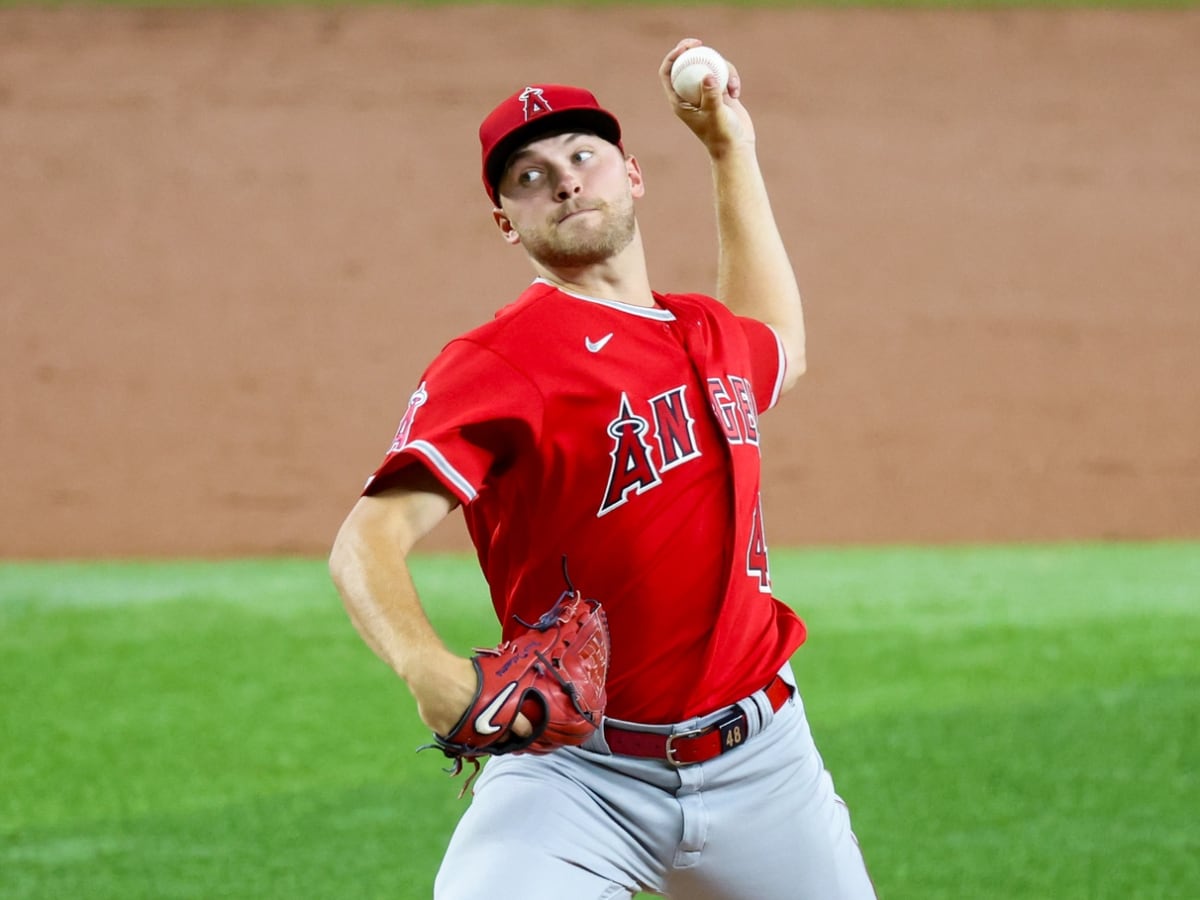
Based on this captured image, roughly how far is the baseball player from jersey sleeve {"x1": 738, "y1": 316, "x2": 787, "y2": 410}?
0.44 ft

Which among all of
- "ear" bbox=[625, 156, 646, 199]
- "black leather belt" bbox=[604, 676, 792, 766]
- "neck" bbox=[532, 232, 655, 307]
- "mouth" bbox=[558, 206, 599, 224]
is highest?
"ear" bbox=[625, 156, 646, 199]

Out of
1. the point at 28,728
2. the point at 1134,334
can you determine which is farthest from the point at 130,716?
the point at 1134,334

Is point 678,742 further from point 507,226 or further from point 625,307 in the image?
point 507,226

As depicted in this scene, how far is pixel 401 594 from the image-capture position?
1.95 meters

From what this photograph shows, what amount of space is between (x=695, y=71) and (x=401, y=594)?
132 centimetres

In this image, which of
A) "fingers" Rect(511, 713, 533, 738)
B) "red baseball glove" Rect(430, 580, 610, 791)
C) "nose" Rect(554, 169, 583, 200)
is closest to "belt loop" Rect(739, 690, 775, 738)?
"red baseball glove" Rect(430, 580, 610, 791)

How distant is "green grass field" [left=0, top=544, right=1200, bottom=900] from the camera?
429 centimetres

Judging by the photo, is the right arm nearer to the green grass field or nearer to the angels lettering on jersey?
the angels lettering on jersey

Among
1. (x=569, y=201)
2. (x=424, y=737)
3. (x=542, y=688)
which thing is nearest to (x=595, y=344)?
(x=569, y=201)

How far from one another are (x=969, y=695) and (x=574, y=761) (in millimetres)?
3955

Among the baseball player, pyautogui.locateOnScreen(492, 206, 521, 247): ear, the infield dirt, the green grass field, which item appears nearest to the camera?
the baseball player

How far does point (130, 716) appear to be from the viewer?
5914 millimetres

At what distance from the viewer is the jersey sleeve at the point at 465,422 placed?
2064mm

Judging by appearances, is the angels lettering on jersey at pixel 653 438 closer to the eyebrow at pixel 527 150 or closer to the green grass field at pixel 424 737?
the eyebrow at pixel 527 150
